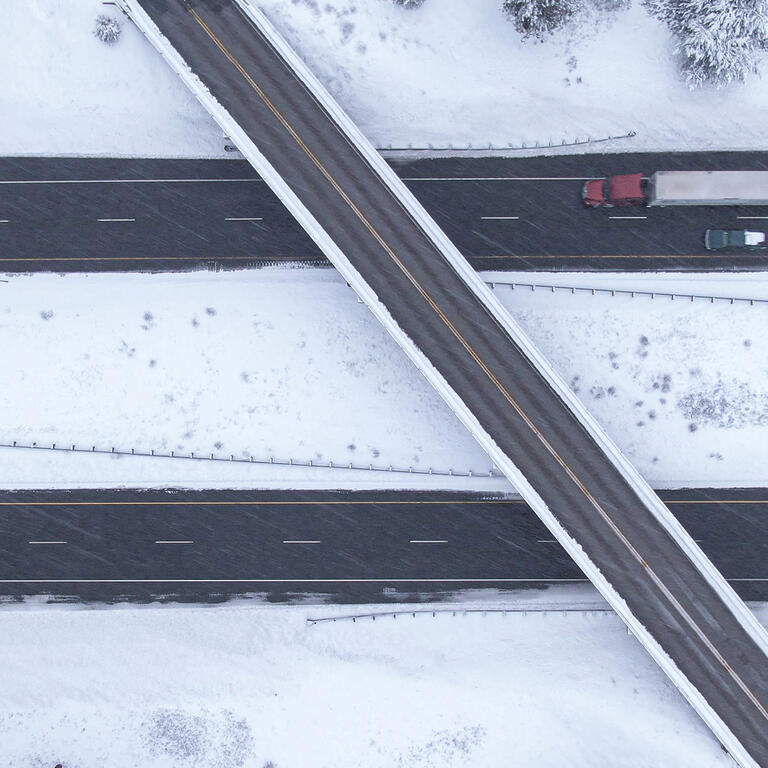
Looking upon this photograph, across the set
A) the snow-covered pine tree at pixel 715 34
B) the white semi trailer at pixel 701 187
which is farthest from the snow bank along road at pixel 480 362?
the snow-covered pine tree at pixel 715 34

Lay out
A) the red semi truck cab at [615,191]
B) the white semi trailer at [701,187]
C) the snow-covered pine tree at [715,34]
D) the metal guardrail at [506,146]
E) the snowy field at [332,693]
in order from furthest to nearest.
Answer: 1. the metal guardrail at [506,146]
2. the snowy field at [332,693]
3. the red semi truck cab at [615,191]
4. the white semi trailer at [701,187]
5. the snow-covered pine tree at [715,34]

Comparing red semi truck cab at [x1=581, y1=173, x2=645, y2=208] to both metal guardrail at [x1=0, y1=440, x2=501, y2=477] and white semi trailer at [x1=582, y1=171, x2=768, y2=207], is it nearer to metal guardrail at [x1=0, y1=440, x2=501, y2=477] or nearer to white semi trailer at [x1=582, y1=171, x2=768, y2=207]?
white semi trailer at [x1=582, y1=171, x2=768, y2=207]

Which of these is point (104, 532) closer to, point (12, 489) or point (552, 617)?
point (12, 489)

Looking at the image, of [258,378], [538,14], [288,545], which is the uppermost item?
[538,14]

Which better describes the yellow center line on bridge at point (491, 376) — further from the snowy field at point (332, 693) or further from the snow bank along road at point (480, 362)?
the snowy field at point (332, 693)

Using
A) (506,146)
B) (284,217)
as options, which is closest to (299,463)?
(284,217)

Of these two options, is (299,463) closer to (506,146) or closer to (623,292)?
(623,292)
